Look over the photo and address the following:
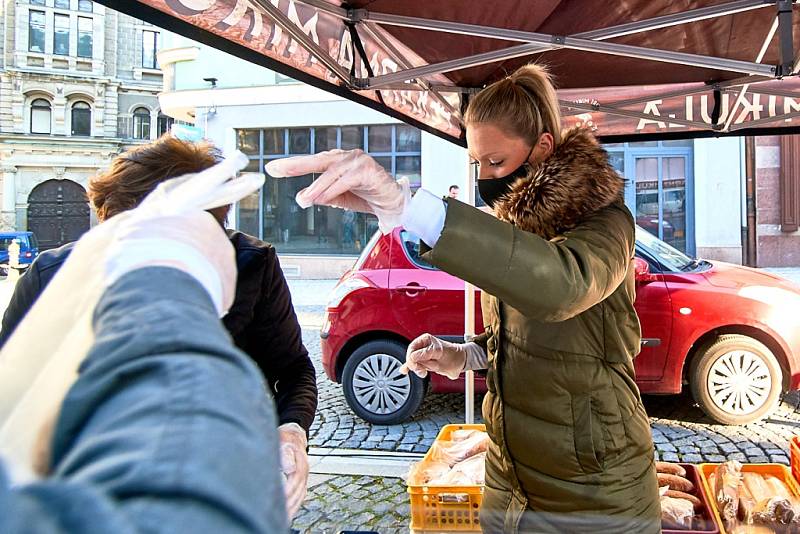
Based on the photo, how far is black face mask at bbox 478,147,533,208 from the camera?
169 cm

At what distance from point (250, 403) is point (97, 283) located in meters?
0.20

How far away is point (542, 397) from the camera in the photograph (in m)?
1.64

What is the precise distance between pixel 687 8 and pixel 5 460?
302 centimetres

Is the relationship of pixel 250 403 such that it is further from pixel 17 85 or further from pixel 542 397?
pixel 17 85

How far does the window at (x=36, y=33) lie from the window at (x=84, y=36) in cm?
191

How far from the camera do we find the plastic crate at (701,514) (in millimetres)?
2629

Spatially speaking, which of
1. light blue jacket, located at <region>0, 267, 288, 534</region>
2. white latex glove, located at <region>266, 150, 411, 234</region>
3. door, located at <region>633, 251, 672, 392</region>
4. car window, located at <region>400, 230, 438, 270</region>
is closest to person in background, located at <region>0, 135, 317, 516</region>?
white latex glove, located at <region>266, 150, 411, 234</region>

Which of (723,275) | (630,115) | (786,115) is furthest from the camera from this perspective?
(723,275)

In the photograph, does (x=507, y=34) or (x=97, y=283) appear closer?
(x=97, y=283)

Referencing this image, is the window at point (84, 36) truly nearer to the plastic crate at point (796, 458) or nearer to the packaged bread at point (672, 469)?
the packaged bread at point (672, 469)

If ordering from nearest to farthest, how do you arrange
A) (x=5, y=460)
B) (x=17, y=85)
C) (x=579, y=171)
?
1. (x=5, y=460)
2. (x=579, y=171)
3. (x=17, y=85)

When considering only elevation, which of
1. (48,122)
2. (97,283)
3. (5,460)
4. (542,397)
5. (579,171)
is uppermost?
(48,122)

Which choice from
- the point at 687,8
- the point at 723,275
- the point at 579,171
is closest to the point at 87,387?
the point at 579,171

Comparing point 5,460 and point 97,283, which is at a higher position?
point 97,283
